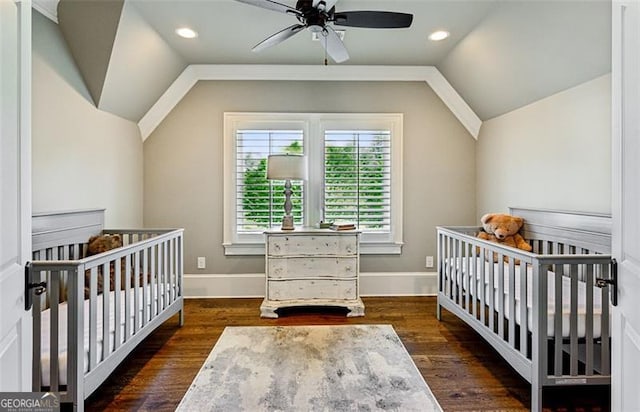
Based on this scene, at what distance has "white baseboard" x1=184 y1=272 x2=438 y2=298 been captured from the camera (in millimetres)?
4117

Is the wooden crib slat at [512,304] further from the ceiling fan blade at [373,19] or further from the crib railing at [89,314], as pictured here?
the crib railing at [89,314]

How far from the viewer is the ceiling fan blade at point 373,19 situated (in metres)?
2.18

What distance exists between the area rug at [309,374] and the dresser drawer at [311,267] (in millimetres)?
552

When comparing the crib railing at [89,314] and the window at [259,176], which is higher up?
the window at [259,176]

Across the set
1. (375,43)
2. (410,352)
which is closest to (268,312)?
(410,352)

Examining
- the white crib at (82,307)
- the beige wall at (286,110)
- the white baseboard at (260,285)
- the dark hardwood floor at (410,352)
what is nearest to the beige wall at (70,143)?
the white crib at (82,307)

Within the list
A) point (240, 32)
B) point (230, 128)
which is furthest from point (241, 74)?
point (240, 32)

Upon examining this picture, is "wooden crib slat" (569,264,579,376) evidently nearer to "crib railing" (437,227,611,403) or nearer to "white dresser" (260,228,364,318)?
"crib railing" (437,227,611,403)

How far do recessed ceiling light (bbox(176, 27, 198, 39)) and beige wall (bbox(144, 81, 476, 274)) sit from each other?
846 mm

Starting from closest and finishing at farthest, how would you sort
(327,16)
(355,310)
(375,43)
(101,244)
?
(327,16), (101,244), (375,43), (355,310)

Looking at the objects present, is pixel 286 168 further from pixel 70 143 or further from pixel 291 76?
pixel 70 143

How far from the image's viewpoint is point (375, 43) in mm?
3391

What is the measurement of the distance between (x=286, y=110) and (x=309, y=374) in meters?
2.77

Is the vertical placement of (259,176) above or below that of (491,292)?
above
